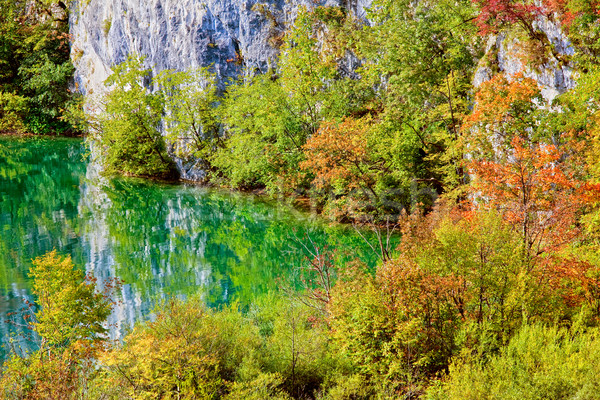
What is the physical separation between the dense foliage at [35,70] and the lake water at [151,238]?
47.5 feet

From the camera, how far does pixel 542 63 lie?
47.5ft

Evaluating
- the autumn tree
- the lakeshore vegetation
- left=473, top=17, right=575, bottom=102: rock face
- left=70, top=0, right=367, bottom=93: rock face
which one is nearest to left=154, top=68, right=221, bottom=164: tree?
A: left=70, top=0, right=367, bottom=93: rock face

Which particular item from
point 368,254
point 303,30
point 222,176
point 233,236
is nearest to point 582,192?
point 368,254

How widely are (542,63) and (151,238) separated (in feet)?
50.9

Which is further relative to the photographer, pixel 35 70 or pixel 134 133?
pixel 35 70

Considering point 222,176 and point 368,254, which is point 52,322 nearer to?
point 368,254

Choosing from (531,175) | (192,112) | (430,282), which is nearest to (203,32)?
(192,112)

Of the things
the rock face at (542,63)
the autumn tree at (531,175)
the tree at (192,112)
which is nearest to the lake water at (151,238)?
the tree at (192,112)

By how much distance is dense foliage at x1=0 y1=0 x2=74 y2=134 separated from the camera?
1731 inches

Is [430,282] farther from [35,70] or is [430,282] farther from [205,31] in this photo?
[35,70]

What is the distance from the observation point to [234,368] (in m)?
8.35

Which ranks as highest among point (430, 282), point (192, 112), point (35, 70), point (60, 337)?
point (35, 70)

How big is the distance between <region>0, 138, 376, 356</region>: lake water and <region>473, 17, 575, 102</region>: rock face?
733 centimetres

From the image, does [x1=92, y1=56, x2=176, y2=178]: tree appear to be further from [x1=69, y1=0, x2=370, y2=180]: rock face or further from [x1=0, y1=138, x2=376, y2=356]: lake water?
[x1=69, y1=0, x2=370, y2=180]: rock face
